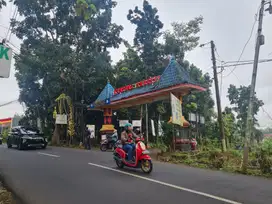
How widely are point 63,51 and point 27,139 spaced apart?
8.84 m

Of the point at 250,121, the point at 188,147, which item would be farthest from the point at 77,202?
the point at 188,147

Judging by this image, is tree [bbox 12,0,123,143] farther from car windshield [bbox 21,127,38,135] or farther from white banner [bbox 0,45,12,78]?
white banner [bbox 0,45,12,78]

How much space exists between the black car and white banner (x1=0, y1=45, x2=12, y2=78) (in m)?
10.6

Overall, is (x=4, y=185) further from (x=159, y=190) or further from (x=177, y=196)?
(x=177, y=196)

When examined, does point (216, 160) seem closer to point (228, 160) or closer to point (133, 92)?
point (228, 160)

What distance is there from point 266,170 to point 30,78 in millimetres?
21668

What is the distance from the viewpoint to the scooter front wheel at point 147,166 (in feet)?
24.8

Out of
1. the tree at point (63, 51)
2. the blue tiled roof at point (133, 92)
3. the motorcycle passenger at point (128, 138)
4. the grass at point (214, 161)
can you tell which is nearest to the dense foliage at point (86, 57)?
the tree at point (63, 51)

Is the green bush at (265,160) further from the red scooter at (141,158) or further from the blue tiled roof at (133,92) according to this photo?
the blue tiled roof at (133,92)

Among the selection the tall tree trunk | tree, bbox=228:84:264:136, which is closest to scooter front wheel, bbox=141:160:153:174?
the tall tree trunk

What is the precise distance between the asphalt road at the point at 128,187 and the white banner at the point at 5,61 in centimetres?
282

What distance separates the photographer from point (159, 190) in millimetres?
5590

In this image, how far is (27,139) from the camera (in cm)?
1575

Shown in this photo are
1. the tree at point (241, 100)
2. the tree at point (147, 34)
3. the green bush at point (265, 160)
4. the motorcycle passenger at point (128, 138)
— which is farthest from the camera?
the tree at point (241, 100)
